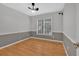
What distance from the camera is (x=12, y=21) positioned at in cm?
320

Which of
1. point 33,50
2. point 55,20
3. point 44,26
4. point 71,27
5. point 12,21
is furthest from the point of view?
point 44,26

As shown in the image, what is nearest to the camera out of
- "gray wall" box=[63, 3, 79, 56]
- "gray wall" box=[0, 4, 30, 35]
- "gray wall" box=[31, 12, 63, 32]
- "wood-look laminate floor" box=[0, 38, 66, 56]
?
"gray wall" box=[63, 3, 79, 56]

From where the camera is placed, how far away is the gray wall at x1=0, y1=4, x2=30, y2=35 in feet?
9.03

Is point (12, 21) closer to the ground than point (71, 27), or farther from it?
farther from it

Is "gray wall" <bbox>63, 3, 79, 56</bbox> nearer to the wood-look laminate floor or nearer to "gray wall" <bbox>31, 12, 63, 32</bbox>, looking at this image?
the wood-look laminate floor

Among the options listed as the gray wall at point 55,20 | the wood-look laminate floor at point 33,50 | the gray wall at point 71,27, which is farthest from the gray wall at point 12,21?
the gray wall at point 71,27

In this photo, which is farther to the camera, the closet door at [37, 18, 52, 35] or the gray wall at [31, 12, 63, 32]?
the closet door at [37, 18, 52, 35]

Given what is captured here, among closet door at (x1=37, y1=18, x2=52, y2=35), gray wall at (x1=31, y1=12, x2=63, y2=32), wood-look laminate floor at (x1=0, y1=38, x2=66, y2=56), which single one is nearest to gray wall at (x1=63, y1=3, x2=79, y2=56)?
wood-look laminate floor at (x1=0, y1=38, x2=66, y2=56)

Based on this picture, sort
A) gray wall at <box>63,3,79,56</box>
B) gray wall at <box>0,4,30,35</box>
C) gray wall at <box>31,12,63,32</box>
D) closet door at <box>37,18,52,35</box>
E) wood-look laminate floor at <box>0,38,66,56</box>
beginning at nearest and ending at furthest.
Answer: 1. gray wall at <box>63,3,79,56</box>
2. wood-look laminate floor at <box>0,38,66,56</box>
3. gray wall at <box>0,4,30,35</box>
4. gray wall at <box>31,12,63,32</box>
5. closet door at <box>37,18,52,35</box>

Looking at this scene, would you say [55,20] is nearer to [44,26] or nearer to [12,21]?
[44,26]

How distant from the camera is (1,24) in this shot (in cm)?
267

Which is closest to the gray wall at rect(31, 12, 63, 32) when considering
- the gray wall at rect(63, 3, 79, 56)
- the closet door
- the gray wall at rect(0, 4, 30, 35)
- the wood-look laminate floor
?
the closet door

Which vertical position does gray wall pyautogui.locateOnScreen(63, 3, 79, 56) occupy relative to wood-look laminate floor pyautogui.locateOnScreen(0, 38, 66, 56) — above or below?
above

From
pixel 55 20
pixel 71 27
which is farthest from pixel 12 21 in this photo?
pixel 71 27
